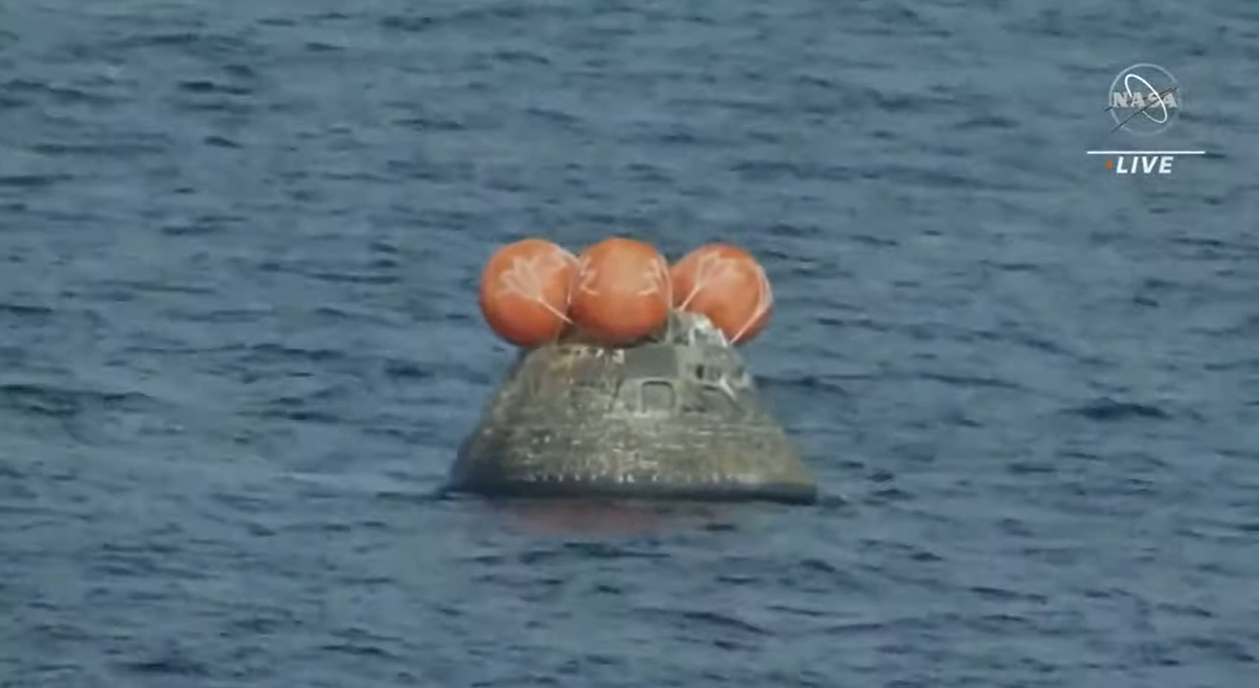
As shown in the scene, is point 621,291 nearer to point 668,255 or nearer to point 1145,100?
point 1145,100

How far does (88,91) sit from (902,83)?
13366 mm

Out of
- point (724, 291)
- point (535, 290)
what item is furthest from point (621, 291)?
point (724, 291)

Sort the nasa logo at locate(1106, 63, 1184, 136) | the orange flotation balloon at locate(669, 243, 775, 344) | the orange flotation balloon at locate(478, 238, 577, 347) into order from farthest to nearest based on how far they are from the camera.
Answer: the nasa logo at locate(1106, 63, 1184, 136), the orange flotation balloon at locate(669, 243, 775, 344), the orange flotation balloon at locate(478, 238, 577, 347)

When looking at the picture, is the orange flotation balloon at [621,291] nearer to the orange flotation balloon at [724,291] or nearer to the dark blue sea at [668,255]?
the orange flotation balloon at [724,291]

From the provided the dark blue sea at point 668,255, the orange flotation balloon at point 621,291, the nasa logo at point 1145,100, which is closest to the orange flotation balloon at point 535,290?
the orange flotation balloon at point 621,291

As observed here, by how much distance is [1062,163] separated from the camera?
2199 inches

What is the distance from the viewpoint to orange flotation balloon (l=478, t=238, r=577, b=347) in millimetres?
32344

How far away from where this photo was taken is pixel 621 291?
3186 cm

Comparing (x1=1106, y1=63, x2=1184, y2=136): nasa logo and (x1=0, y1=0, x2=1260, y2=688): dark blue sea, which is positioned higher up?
(x1=1106, y1=63, x2=1184, y2=136): nasa logo

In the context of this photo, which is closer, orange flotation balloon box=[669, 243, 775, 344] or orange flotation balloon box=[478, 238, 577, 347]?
orange flotation balloon box=[478, 238, 577, 347]

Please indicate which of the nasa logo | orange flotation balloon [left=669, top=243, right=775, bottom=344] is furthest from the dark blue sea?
orange flotation balloon [left=669, top=243, right=775, bottom=344]

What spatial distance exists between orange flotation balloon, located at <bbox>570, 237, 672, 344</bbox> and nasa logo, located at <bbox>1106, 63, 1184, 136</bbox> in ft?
45.1

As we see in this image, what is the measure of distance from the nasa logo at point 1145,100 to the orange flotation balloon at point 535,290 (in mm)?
13856

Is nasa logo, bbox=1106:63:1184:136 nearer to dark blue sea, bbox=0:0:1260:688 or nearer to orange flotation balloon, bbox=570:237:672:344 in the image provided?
dark blue sea, bbox=0:0:1260:688
